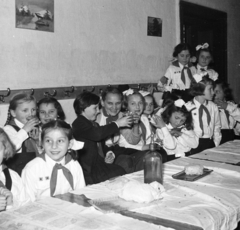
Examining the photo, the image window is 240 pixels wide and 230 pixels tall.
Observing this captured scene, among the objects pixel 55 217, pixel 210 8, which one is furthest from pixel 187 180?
pixel 210 8

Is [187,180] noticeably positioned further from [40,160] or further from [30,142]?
[30,142]

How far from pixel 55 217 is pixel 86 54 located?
115 inches

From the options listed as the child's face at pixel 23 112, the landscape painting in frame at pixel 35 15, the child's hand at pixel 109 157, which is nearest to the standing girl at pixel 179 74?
the child's hand at pixel 109 157

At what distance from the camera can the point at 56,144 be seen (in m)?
2.22

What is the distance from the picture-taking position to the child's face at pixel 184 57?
16.9 feet

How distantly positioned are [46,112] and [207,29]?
168 inches

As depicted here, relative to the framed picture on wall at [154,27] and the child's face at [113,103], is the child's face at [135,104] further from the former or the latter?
the framed picture on wall at [154,27]

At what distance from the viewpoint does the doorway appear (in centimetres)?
577

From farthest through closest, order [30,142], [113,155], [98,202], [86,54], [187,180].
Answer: [86,54] < [113,155] < [30,142] < [187,180] < [98,202]

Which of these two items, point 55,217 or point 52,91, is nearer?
point 55,217

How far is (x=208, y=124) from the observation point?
4.24 metres

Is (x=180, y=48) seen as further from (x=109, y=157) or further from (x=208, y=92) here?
(x=109, y=157)

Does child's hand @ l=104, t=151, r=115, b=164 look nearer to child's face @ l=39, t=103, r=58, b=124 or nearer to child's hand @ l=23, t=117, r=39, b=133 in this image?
child's face @ l=39, t=103, r=58, b=124

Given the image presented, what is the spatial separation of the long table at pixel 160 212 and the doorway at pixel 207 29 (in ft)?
14.1
